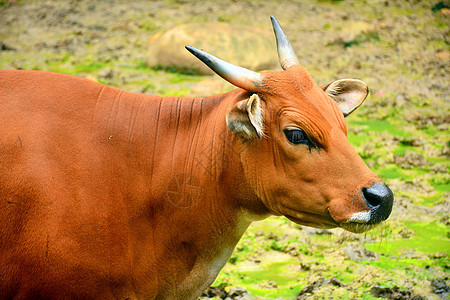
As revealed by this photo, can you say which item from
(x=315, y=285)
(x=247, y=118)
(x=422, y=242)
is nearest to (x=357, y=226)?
(x=247, y=118)

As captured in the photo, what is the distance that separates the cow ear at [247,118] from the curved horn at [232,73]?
0.13 meters

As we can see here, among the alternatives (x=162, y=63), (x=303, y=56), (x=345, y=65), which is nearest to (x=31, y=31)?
(x=162, y=63)

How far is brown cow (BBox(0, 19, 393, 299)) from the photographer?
3.26 m

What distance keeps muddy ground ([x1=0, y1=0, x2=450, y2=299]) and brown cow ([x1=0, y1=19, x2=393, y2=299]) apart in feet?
2.06

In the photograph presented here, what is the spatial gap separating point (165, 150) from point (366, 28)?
10.2 meters

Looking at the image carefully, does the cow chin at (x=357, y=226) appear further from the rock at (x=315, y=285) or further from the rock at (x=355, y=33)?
the rock at (x=355, y=33)

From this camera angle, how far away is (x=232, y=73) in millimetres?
3402

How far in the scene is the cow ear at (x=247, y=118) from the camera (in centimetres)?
324

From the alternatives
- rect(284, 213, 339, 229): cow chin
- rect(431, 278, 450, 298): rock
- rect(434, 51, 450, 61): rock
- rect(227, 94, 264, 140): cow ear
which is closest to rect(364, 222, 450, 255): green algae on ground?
rect(431, 278, 450, 298): rock

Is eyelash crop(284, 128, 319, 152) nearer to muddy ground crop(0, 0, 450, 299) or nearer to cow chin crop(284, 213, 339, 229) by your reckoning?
cow chin crop(284, 213, 339, 229)

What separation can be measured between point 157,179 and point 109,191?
1.08 feet

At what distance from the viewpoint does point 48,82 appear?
3660mm

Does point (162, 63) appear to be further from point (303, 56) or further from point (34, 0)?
point (34, 0)

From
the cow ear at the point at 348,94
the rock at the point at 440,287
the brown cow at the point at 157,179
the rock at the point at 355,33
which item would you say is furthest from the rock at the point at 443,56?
the brown cow at the point at 157,179
